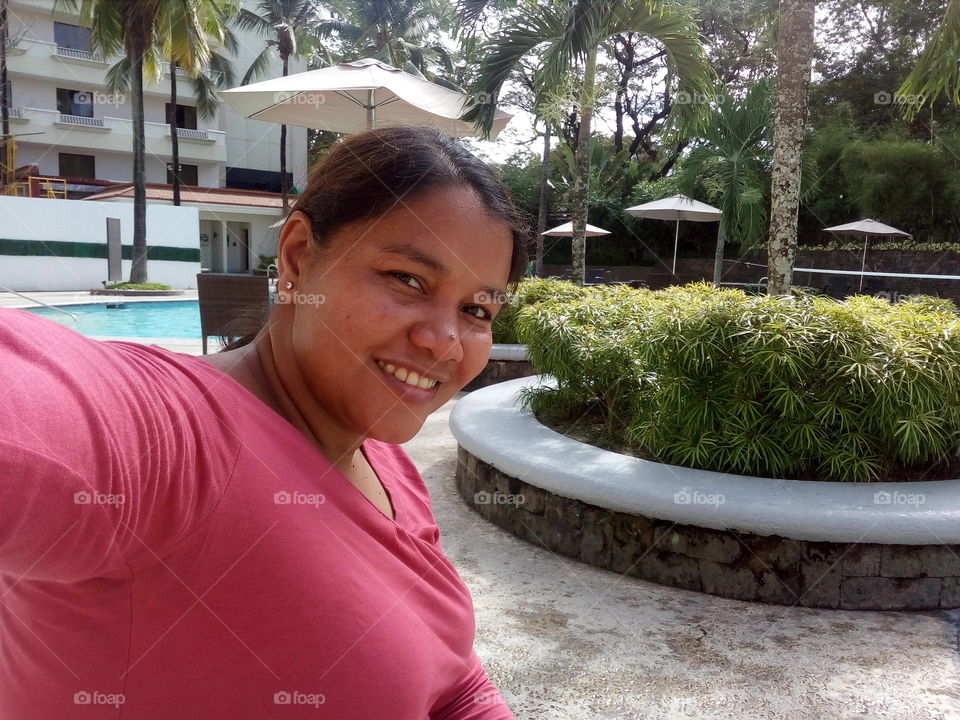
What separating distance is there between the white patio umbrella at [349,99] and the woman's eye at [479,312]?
6.60m

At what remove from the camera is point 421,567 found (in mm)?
907

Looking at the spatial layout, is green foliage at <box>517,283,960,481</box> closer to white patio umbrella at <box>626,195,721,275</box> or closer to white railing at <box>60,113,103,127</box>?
white patio umbrella at <box>626,195,721,275</box>

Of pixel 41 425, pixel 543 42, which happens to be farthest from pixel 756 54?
pixel 41 425

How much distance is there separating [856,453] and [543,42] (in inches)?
269

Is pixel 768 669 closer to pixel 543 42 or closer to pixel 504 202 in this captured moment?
pixel 504 202

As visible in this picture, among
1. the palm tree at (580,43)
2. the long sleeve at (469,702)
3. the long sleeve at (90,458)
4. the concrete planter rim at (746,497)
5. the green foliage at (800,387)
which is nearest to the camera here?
the long sleeve at (90,458)

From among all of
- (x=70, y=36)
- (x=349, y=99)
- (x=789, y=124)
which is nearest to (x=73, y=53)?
(x=70, y=36)

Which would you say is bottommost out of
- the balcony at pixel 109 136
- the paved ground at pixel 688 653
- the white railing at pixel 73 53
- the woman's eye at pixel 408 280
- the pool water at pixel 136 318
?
the pool water at pixel 136 318

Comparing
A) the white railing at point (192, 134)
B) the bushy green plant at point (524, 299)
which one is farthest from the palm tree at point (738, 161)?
the white railing at point (192, 134)

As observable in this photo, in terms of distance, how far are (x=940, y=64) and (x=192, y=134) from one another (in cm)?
3057

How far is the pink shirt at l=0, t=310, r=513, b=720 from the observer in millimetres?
502

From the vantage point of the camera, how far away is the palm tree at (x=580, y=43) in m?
8.29

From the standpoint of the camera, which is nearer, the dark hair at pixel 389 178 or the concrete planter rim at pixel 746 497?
the dark hair at pixel 389 178

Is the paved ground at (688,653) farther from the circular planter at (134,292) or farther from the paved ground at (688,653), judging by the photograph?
the circular planter at (134,292)
